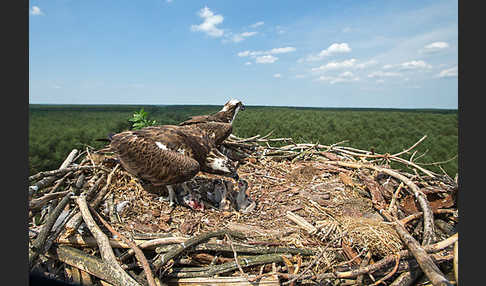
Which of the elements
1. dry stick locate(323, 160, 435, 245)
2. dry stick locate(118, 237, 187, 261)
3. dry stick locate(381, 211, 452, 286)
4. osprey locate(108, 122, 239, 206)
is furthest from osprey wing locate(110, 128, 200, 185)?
dry stick locate(323, 160, 435, 245)

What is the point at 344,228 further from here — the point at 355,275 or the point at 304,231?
the point at 355,275

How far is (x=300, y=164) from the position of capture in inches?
145

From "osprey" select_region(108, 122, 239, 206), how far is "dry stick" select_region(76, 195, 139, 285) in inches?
29.0

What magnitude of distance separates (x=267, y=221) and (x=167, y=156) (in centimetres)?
126

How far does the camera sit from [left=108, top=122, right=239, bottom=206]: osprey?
251cm

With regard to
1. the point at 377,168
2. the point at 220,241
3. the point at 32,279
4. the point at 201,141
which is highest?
the point at 201,141

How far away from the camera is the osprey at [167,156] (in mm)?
2508

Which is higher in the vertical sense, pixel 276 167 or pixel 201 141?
pixel 201 141

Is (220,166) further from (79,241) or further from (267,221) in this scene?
(79,241)

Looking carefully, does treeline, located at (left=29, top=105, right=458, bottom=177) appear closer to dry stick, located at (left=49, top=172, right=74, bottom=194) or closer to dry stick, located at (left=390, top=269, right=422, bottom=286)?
dry stick, located at (left=49, top=172, right=74, bottom=194)

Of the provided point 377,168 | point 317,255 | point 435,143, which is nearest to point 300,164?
point 377,168

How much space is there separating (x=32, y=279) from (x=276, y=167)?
3011mm

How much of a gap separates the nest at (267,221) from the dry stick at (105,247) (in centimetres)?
9

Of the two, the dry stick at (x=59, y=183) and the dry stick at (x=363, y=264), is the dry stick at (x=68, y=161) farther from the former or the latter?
the dry stick at (x=363, y=264)
